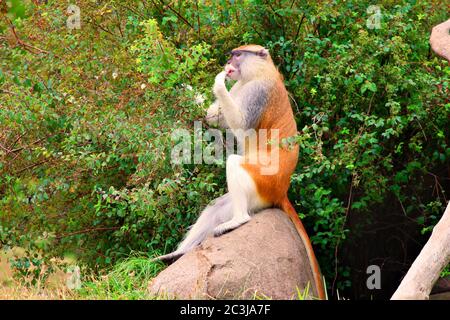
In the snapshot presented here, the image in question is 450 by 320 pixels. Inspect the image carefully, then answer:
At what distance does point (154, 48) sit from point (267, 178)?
1.34m

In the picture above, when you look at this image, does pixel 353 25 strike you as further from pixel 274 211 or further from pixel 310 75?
pixel 274 211

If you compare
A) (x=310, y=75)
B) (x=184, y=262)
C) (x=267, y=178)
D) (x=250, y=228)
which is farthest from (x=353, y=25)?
(x=184, y=262)

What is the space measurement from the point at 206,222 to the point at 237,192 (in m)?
0.42

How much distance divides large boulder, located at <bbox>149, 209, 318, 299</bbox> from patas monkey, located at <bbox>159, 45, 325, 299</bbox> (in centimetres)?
14

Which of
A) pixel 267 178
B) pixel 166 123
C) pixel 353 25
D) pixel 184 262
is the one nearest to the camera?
pixel 184 262

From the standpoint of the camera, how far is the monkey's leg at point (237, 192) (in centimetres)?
557

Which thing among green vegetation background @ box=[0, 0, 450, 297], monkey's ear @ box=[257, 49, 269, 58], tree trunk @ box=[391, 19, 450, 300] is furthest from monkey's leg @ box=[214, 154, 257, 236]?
tree trunk @ box=[391, 19, 450, 300]

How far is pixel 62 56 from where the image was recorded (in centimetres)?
677

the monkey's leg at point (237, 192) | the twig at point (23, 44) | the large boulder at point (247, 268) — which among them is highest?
the twig at point (23, 44)

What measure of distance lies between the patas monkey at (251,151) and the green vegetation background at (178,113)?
25cm

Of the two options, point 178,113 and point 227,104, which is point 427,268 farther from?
point 178,113

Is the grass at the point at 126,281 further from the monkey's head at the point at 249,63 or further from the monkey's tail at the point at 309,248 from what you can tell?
the monkey's head at the point at 249,63

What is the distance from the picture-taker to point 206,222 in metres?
5.81

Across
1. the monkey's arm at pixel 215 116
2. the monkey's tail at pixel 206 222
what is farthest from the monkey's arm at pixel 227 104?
the monkey's tail at pixel 206 222
